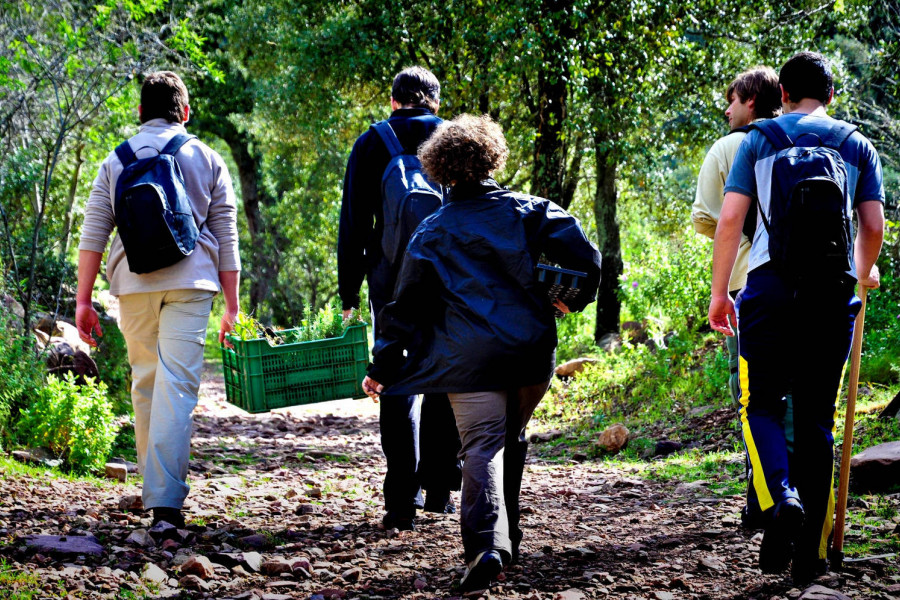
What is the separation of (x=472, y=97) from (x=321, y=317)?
689cm

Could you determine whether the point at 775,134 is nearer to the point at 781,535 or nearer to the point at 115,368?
the point at 781,535

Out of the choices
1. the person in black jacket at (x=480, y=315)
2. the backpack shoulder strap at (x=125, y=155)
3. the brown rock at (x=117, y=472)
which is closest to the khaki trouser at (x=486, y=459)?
the person in black jacket at (x=480, y=315)

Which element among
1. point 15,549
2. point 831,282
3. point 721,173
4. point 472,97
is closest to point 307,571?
point 15,549

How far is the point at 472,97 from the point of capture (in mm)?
11758

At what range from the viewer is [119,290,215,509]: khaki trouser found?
4648mm

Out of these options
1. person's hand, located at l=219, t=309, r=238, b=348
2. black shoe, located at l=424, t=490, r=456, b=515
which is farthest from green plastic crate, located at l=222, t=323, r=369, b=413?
black shoe, located at l=424, t=490, r=456, b=515

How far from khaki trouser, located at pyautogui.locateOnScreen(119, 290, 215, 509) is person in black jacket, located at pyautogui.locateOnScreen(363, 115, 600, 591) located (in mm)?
1351

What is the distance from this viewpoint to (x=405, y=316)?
3.80m

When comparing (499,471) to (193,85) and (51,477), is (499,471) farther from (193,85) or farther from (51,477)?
(193,85)

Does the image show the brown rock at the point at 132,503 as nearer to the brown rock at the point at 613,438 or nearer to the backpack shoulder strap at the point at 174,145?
the backpack shoulder strap at the point at 174,145

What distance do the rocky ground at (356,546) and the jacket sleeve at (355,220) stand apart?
1357mm

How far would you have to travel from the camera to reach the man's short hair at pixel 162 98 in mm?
4844

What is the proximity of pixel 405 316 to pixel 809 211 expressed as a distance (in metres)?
1.63

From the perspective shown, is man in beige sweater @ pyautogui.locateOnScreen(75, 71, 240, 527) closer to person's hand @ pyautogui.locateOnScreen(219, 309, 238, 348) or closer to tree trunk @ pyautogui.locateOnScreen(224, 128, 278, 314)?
person's hand @ pyautogui.locateOnScreen(219, 309, 238, 348)
